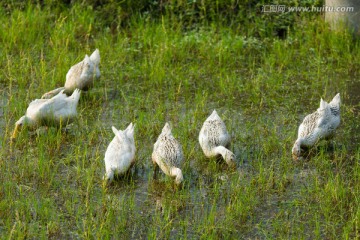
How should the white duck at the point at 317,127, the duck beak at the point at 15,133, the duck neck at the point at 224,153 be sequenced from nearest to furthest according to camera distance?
the duck neck at the point at 224,153 < the white duck at the point at 317,127 < the duck beak at the point at 15,133

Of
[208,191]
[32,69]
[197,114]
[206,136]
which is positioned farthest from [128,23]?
[208,191]

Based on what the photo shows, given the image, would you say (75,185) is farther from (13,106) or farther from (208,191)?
(13,106)

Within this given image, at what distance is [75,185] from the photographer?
A: 711 cm

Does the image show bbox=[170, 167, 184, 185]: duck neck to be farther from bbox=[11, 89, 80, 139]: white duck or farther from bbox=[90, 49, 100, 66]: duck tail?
bbox=[90, 49, 100, 66]: duck tail

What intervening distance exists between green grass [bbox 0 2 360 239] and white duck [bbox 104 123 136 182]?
0.43 feet

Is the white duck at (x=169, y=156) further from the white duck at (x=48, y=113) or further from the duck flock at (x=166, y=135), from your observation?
the white duck at (x=48, y=113)

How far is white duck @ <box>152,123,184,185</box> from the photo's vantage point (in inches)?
279

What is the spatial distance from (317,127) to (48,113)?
7.83 ft

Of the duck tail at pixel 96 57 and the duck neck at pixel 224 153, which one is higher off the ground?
the duck tail at pixel 96 57

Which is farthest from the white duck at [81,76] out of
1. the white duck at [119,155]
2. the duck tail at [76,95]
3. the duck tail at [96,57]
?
the white duck at [119,155]

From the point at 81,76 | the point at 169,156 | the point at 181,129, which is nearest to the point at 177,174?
the point at 169,156

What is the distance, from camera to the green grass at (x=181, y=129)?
6.51 m

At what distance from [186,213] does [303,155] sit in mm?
1530

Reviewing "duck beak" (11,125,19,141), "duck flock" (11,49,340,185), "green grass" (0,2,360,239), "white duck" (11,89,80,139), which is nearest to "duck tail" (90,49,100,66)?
"green grass" (0,2,360,239)
